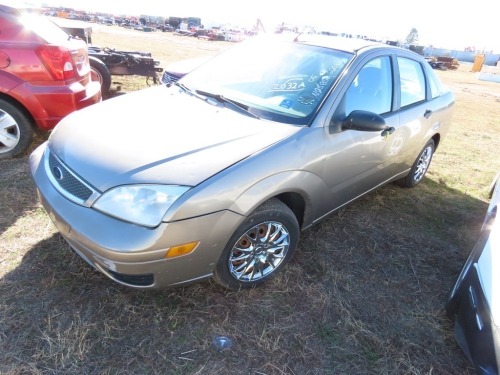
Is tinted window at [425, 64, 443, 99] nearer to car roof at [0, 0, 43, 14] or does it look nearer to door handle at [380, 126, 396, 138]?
door handle at [380, 126, 396, 138]

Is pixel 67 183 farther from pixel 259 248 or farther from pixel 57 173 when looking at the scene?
pixel 259 248

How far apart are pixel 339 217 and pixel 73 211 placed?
2.44m

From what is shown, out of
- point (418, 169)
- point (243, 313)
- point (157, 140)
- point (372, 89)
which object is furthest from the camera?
point (418, 169)

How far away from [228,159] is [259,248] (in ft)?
2.25

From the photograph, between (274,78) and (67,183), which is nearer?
(67,183)

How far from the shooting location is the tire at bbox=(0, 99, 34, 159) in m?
3.59

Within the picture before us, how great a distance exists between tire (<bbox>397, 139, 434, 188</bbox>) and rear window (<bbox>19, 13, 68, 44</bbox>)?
406cm

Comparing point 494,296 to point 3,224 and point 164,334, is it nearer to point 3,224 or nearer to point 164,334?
point 164,334

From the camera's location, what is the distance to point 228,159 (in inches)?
81.5

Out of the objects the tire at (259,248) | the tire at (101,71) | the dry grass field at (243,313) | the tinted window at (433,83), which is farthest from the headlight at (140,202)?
the tire at (101,71)

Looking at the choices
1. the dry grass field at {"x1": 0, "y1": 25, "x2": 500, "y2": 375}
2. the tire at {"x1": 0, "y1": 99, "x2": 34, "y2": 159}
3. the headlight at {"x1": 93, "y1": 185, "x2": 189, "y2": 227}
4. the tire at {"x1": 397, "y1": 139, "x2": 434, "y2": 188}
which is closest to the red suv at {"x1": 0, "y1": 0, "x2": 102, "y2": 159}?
the tire at {"x1": 0, "y1": 99, "x2": 34, "y2": 159}

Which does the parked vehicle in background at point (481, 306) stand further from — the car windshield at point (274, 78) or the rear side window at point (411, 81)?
the rear side window at point (411, 81)

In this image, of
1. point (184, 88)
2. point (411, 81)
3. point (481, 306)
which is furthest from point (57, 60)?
point (481, 306)

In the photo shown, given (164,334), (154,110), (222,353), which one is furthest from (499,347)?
(154,110)
